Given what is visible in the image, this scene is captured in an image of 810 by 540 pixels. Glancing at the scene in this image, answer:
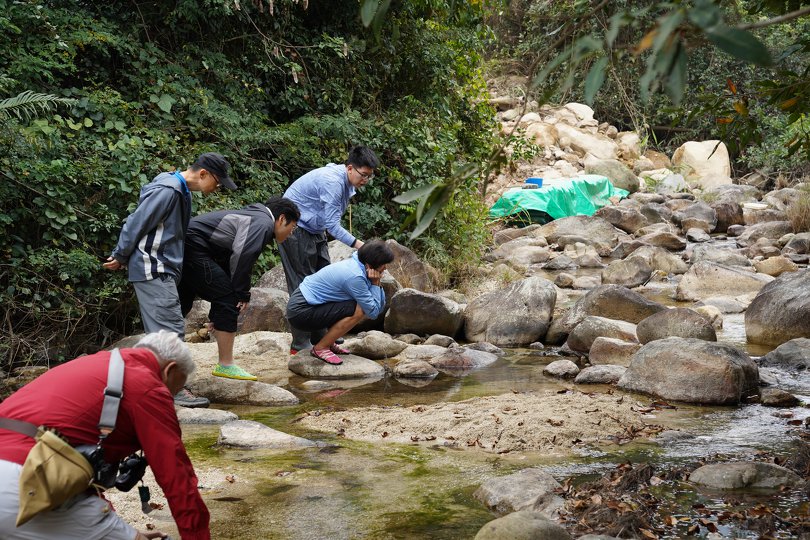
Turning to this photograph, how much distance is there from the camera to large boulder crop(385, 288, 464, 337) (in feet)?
30.9

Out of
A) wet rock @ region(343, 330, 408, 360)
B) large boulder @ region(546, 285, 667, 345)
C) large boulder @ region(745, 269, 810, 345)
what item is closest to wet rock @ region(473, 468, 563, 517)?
wet rock @ region(343, 330, 408, 360)

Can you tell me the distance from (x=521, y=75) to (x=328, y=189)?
70.6ft

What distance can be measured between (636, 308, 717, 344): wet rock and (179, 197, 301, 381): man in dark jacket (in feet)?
13.5

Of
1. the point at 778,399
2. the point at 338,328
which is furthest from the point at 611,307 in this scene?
the point at 338,328

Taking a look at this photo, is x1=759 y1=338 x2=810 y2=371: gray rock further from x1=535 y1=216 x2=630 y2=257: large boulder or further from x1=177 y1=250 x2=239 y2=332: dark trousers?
x1=535 y1=216 x2=630 y2=257: large boulder

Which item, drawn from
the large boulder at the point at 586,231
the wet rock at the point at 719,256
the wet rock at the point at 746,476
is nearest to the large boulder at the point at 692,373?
the wet rock at the point at 746,476

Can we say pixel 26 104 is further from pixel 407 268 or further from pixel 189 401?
pixel 407 268

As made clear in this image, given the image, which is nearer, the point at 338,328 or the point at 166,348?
the point at 166,348

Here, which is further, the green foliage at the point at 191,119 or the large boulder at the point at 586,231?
the large boulder at the point at 586,231

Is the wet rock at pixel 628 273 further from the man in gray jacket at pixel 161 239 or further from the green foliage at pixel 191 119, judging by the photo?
the man in gray jacket at pixel 161 239

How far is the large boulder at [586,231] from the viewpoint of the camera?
18.0 meters

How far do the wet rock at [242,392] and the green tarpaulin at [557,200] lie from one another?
12.5 m

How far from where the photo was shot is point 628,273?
13641mm

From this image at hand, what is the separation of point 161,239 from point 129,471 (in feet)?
9.90
